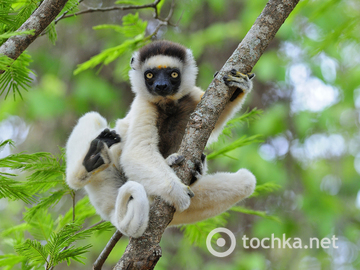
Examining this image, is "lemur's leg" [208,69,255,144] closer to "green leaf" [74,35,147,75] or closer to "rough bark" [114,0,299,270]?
"rough bark" [114,0,299,270]

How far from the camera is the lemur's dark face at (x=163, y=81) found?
3.93 meters

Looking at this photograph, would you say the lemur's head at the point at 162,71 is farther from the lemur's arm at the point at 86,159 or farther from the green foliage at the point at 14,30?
the green foliage at the point at 14,30

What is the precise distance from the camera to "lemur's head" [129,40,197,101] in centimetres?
401

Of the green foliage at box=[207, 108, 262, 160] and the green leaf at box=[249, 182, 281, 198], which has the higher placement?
the green foliage at box=[207, 108, 262, 160]

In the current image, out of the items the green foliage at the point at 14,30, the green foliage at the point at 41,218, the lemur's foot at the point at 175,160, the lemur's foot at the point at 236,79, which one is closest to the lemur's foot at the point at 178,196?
the lemur's foot at the point at 175,160

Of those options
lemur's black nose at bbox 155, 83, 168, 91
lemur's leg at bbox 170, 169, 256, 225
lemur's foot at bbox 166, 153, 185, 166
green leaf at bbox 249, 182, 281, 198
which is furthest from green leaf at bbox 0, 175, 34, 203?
green leaf at bbox 249, 182, 281, 198

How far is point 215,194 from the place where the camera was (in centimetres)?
359

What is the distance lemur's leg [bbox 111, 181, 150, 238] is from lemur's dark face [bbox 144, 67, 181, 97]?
4.59 ft

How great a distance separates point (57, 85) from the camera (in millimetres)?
9109

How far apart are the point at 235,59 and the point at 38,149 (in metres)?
7.65

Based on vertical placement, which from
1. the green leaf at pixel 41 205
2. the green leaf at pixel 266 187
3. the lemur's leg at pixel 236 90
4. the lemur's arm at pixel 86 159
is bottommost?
the green leaf at pixel 41 205

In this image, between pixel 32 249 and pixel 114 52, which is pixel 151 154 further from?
pixel 114 52

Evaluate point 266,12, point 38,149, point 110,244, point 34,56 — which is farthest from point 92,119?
point 34,56

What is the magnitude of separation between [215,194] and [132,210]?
1.11 m
